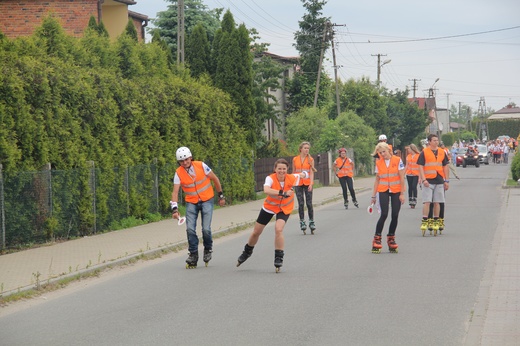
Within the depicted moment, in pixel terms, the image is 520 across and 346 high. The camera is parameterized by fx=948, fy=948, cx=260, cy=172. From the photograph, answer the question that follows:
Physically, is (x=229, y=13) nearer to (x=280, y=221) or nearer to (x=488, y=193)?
(x=488, y=193)

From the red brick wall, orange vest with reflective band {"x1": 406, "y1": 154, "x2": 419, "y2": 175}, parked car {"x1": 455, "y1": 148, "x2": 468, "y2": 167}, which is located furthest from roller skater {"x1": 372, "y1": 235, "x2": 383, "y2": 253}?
parked car {"x1": 455, "y1": 148, "x2": 468, "y2": 167}

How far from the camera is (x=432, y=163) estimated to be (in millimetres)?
18656

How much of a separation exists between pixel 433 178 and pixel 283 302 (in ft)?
28.4

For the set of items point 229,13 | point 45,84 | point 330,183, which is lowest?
point 330,183

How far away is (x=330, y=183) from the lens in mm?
47812

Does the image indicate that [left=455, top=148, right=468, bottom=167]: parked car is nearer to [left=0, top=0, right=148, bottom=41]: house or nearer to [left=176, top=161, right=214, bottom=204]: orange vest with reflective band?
[left=0, top=0, right=148, bottom=41]: house

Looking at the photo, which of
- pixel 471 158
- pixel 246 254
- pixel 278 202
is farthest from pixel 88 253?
pixel 471 158

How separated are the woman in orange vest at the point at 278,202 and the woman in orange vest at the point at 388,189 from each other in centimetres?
240

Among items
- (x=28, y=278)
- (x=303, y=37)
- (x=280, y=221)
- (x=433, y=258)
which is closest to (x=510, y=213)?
(x=433, y=258)

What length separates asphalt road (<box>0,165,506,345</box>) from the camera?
8633mm

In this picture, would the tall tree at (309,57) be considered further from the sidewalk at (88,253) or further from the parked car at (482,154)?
the sidewalk at (88,253)

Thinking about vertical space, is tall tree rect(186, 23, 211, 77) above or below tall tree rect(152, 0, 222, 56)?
below

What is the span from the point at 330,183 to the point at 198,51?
53.3 feet

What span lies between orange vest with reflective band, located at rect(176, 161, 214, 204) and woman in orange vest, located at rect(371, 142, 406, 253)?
2.99 metres
